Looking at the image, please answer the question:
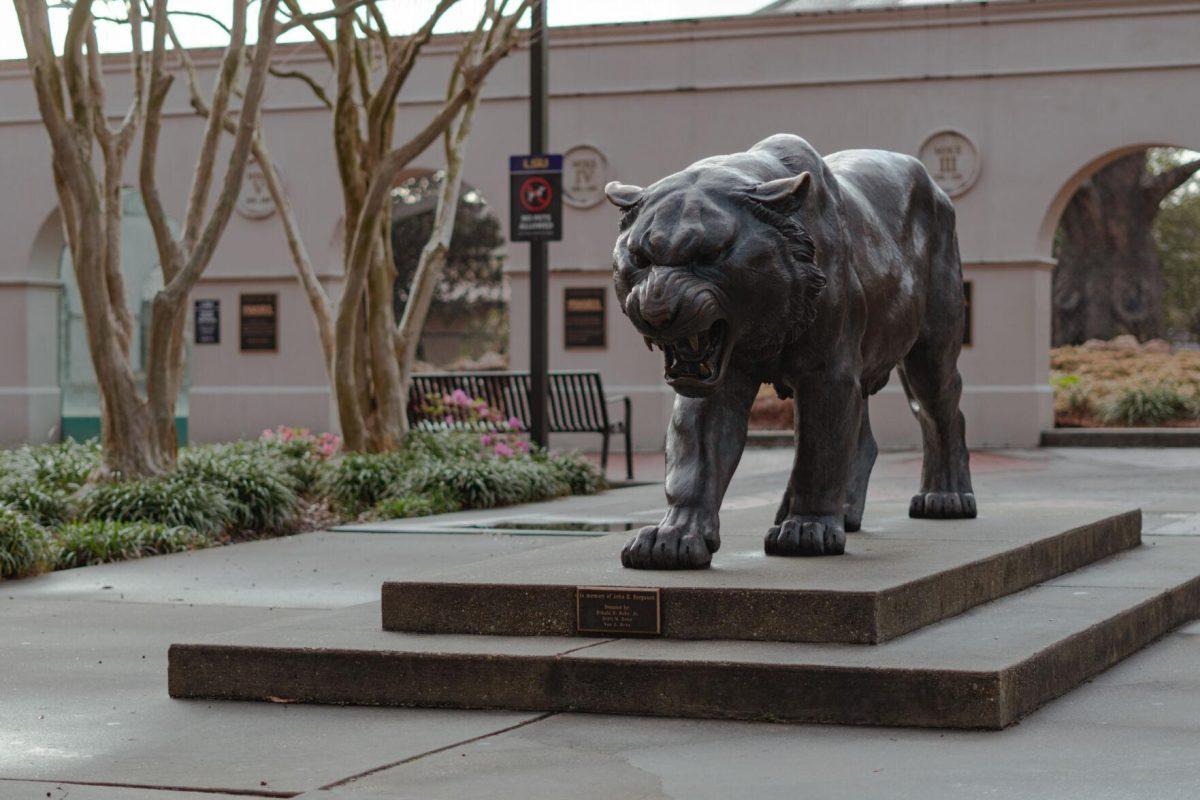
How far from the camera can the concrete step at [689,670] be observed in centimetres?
482

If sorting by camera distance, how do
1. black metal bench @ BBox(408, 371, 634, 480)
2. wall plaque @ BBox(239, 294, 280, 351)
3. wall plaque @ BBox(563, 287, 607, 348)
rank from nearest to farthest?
black metal bench @ BBox(408, 371, 634, 480) < wall plaque @ BBox(563, 287, 607, 348) < wall plaque @ BBox(239, 294, 280, 351)

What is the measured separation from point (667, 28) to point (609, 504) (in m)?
9.72

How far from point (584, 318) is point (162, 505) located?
36.4 ft

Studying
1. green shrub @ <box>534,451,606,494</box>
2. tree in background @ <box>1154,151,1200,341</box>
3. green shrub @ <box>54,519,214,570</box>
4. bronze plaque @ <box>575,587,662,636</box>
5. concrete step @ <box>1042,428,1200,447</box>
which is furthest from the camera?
tree in background @ <box>1154,151,1200,341</box>

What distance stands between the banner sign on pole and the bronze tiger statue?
8327 millimetres

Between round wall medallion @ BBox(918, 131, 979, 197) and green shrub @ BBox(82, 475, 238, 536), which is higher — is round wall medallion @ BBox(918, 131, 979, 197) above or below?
above

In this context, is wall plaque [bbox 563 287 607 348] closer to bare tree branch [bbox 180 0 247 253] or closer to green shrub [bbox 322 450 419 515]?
green shrub [bbox 322 450 419 515]

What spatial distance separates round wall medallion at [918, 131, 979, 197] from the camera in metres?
20.5

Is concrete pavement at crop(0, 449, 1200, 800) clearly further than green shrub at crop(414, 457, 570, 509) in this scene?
No

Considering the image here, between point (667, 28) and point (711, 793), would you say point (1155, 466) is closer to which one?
point (667, 28)

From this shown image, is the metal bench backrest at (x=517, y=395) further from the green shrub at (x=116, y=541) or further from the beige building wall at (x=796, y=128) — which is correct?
the green shrub at (x=116, y=541)

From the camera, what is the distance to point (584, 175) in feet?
71.3

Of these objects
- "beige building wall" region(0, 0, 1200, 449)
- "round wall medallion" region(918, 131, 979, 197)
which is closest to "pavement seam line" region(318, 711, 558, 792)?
"beige building wall" region(0, 0, 1200, 449)

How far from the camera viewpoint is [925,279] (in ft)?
24.5
